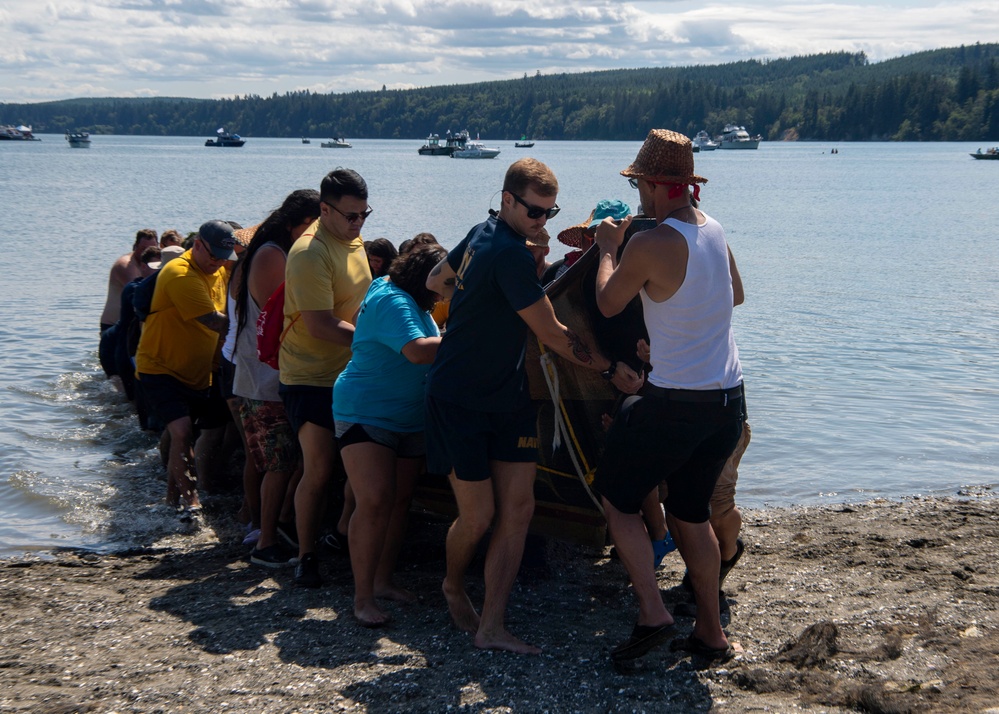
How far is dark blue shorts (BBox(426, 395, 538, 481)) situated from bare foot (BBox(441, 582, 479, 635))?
0.69 m

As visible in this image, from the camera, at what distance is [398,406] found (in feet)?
15.2

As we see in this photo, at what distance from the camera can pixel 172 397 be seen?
6648 mm

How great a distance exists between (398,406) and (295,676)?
4.04 feet

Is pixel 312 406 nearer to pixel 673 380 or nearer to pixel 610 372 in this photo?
pixel 610 372

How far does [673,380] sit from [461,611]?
1543mm

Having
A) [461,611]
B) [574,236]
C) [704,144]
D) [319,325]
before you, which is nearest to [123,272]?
[319,325]

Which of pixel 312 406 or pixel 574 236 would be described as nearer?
pixel 312 406

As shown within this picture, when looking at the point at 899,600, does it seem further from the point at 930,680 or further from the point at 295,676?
the point at 295,676

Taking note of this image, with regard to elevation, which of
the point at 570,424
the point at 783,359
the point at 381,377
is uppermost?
the point at 381,377

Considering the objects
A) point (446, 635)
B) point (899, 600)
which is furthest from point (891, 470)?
point (446, 635)

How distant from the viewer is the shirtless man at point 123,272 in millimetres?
9750

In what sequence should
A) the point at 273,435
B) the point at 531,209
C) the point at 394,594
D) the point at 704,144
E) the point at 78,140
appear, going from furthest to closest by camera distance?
the point at 78,140 < the point at 704,144 < the point at 273,435 < the point at 394,594 < the point at 531,209

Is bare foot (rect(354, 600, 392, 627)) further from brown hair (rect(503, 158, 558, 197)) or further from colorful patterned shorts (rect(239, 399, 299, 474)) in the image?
brown hair (rect(503, 158, 558, 197))

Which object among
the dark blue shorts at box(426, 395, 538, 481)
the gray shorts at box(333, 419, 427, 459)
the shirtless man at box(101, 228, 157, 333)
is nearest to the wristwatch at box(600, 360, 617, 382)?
A: the dark blue shorts at box(426, 395, 538, 481)
